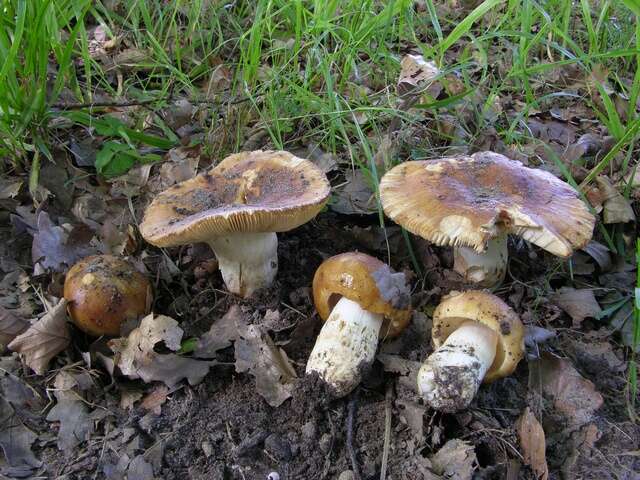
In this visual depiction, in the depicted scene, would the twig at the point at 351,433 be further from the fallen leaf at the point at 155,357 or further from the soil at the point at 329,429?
the fallen leaf at the point at 155,357

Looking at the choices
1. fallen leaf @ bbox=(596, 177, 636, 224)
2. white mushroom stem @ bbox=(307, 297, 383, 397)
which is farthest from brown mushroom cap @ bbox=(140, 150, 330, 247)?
fallen leaf @ bbox=(596, 177, 636, 224)

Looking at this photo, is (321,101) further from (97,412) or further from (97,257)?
(97,412)

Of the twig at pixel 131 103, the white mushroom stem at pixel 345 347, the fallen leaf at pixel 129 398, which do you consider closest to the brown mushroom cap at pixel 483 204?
the white mushroom stem at pixel 345 347

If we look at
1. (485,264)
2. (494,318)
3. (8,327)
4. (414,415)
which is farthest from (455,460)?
(8,327)

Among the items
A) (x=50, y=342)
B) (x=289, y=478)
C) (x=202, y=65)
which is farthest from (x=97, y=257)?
(x=202, y=65)

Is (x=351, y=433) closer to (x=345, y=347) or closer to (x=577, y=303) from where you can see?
(x=345, y=347)

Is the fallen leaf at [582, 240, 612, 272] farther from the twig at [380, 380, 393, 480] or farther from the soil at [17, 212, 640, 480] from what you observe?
the twig at [380, 380, 393, 480]
